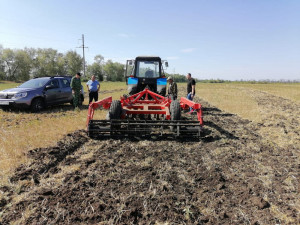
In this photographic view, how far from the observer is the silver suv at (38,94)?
28.0 feet

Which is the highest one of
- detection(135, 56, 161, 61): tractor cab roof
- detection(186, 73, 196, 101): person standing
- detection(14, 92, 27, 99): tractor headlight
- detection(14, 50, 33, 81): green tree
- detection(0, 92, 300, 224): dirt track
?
detection(14, 50, 33, 81): green tree

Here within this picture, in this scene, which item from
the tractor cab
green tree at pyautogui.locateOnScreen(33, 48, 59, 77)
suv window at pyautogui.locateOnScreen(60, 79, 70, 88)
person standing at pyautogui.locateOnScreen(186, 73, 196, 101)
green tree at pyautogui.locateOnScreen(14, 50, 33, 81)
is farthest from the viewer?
green tree at pyautogui.locateOnScreen(33, 48, 59, 77)

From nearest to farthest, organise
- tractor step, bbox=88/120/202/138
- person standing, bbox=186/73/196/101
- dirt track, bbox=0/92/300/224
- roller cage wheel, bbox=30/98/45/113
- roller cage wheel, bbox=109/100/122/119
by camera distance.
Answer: dirt track, bbox=0/92/300/224 < tractor step, bbox=88/120/202/138 < roller cage wheel, bbox=109/100/122/119 < roller cage wheel, bbox=30/98/45/113 < person standing, bbox=186/73/196/101

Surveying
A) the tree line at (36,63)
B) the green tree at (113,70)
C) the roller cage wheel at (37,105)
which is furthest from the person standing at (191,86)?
the green tree at (113,70)

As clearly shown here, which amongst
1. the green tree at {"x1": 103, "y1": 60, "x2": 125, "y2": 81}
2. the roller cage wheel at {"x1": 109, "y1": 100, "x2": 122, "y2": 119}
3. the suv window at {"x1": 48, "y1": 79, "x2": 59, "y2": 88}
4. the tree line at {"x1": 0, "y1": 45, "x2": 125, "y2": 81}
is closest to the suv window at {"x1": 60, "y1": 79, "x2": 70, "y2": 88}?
the suv window at {"x1": 48, "y1": 79, "x2": 59, "y2": 88}

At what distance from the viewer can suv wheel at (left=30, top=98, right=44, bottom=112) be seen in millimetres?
8781

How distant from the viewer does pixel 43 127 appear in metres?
6.38

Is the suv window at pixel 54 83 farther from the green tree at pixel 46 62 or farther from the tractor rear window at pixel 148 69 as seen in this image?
the green tree at pixel 46 62

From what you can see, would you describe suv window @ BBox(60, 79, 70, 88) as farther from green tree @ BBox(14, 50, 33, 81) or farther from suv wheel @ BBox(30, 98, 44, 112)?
green tree @ BBox(14, 50, 33, 81)

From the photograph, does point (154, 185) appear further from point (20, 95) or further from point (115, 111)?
point (20, 95)

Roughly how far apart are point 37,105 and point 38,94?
1.52 ft

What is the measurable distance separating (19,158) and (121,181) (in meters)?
2.16

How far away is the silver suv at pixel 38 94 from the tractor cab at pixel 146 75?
359cm

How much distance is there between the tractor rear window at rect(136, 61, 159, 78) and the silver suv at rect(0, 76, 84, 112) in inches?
159
